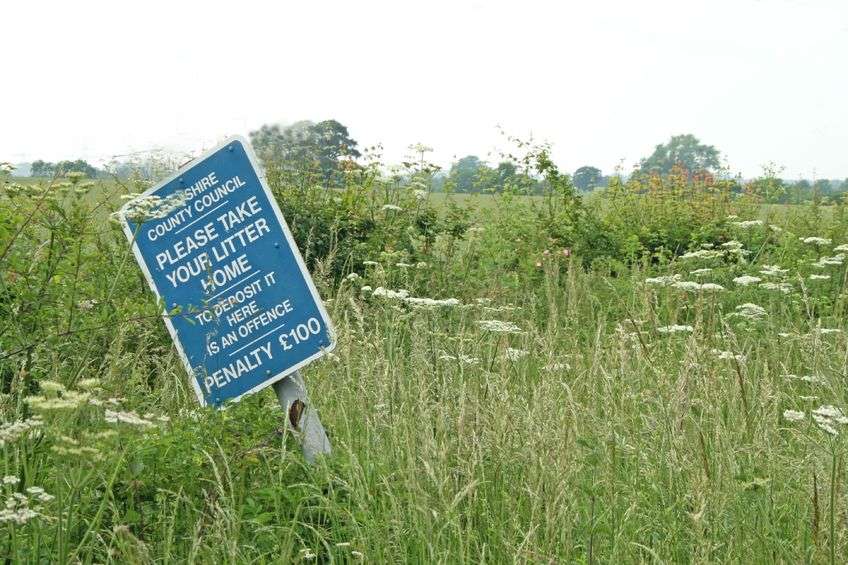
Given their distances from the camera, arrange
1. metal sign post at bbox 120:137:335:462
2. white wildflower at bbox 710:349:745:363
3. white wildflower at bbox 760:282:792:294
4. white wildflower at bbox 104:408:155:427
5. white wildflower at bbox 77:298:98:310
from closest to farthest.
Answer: white wildflower at bbox 104:408:155:427 → white wildflower at bbox 710:349:745:363 → metal sign post at bbox 120:137:335:462 → white wildflower at bbox 77:298:98:310 → white wildflower at bbox 760:282:792:294

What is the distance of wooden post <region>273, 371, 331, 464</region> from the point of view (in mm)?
3609

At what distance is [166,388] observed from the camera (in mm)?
4066

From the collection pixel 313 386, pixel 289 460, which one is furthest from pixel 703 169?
pixel 289 460

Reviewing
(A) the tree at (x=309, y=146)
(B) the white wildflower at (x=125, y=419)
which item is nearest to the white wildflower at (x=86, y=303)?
(B) the white wildflower at (x=125, y=419)

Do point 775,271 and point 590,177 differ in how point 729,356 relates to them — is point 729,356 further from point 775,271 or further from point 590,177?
point 590,177

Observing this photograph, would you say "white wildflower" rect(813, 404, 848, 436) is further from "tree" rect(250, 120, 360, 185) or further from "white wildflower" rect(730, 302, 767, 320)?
"tree" rect(250, 120, 360, 185)

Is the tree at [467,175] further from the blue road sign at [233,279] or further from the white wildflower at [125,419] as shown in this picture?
the white wildflower at [125,419]

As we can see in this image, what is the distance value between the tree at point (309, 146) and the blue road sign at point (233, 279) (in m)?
5.29

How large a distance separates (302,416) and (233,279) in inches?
23.6

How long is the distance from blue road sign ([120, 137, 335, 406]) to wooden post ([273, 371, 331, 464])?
0.09 meters

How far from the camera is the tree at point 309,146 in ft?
31.0

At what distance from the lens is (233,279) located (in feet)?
12.5

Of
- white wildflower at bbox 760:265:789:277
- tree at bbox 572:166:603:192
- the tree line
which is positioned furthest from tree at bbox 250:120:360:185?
white wildflower at bbox 760:265:789:277

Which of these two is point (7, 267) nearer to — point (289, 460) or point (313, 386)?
point (289, 460)
